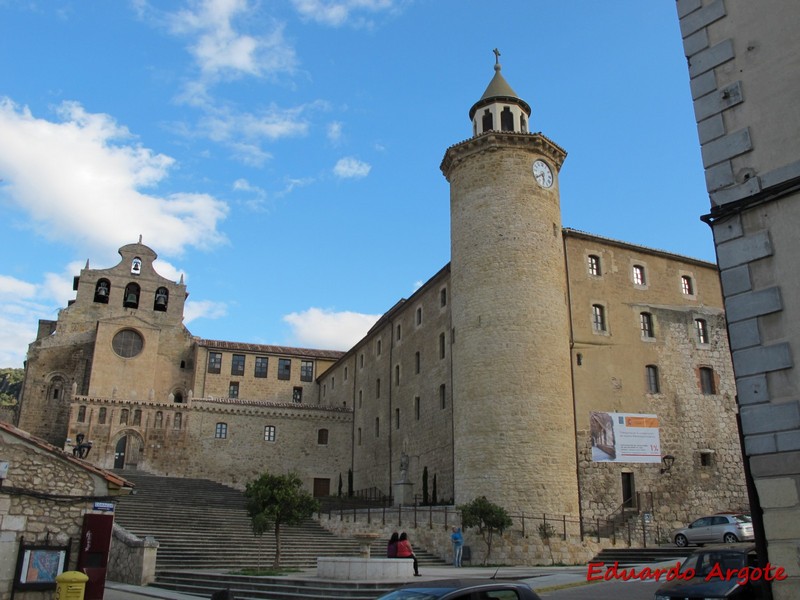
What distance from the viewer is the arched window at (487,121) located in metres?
30.3

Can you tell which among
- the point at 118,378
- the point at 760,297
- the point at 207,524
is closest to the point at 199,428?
the point at 118,378

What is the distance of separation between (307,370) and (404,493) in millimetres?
22715

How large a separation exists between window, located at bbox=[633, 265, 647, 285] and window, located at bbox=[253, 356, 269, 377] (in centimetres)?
3025

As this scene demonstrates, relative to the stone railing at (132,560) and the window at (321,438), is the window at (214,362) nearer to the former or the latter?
the window at (321,438)

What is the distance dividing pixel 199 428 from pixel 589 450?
82.8 feet

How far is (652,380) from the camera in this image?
96.6 ft

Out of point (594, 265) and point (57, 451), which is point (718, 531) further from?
point (57, 451)

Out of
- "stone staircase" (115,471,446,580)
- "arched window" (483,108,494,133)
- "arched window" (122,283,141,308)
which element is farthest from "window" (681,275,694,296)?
"arched window" (122,283,141,308)

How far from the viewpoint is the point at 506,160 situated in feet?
94.0

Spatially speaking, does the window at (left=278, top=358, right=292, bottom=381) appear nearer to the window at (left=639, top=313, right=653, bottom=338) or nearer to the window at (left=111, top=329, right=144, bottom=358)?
the window at (left=111, top=329, right=144, bottom=358)

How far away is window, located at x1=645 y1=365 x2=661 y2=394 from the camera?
29.2m

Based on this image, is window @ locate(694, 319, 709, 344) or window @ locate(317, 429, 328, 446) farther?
window @ locate(317, 429, 328, 446)

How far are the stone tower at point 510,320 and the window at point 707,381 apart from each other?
742 cm

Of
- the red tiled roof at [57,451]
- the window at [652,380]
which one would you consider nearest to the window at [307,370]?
the window at [652,380]
